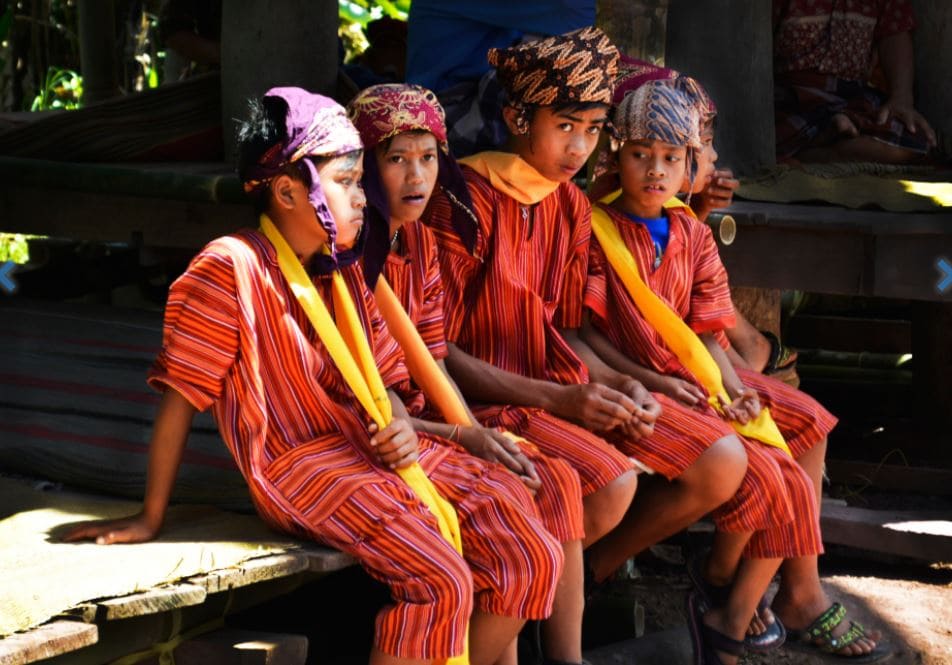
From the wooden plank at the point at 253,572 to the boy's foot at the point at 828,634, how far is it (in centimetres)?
192

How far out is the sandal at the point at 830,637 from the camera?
4.58 meters

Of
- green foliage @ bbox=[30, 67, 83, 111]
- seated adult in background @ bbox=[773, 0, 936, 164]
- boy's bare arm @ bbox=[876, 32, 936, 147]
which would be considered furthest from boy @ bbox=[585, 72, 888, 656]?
green foliage @ bbox=[30, 67, 83, 111]

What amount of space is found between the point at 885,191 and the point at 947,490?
1.47m

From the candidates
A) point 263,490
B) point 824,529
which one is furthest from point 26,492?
point 824,529

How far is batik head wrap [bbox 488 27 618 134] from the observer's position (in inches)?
158

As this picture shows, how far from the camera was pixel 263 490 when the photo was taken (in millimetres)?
3344

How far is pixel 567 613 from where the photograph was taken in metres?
3.73

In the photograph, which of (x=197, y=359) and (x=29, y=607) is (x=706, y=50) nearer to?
(x=197, y=359)

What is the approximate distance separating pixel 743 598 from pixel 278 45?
2.42 metres

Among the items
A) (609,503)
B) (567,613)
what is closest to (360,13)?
(609,503)

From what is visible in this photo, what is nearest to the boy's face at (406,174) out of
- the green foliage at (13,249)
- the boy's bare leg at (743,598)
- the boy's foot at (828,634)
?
the boy's bare leg at (743,598)

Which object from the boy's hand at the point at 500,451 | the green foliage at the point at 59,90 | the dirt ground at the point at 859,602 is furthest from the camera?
the green foliage at the point at 59,90

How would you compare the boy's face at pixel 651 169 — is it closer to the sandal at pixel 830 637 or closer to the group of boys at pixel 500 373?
the group of boys at pixel 500 373

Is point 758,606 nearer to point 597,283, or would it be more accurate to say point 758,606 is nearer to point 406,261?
point 597,283
